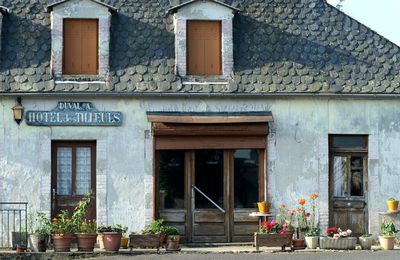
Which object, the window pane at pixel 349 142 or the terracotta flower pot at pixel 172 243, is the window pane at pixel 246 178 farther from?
the terracotta flower pot at pixel 172 243

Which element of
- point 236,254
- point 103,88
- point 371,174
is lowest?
point 236,254

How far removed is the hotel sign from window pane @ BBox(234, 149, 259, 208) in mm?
2958

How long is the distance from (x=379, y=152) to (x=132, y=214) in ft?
19.6

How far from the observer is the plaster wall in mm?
25078

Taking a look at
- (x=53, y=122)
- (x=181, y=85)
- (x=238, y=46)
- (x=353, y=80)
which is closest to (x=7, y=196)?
(x=53, y=122)

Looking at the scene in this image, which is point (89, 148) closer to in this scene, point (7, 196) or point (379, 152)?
point (7, 196)

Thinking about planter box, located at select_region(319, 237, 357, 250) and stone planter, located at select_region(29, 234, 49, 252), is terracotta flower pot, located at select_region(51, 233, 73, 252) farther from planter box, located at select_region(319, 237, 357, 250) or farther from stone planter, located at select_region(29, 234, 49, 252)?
planter box, located at select_region(319, 237, 357, 250)

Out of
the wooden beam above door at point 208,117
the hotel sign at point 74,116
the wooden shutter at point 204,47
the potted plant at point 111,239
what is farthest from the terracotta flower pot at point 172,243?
the wooden shutter at point 204,47

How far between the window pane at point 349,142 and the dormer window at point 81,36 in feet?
18.5

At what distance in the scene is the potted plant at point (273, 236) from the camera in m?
23.7

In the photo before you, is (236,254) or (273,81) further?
(273,81)

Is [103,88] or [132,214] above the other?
[103,88]

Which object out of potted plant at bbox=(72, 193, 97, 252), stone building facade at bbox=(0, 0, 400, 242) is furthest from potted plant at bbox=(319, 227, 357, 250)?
potted plant at bbox=(72, 193, 97, 252)

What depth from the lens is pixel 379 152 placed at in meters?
25.7
